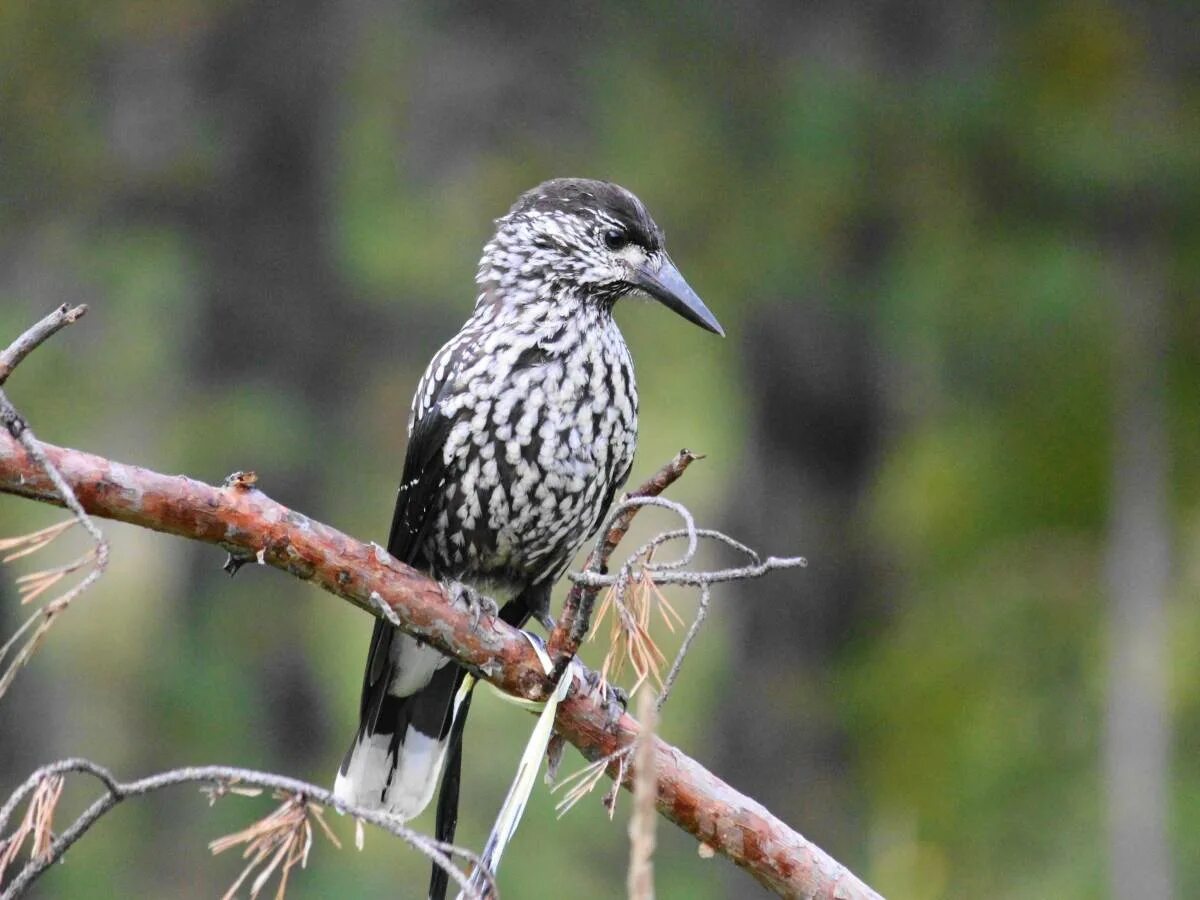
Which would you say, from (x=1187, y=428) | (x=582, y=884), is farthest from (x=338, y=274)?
(x=1187, y=428)

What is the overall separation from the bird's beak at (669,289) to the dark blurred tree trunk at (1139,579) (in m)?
2.82

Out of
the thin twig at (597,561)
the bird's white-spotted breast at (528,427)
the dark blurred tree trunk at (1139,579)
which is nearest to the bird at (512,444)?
the bird's white-spotted breast at (528,427)

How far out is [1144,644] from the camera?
6.08m

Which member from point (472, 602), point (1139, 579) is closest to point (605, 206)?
point (472, 602)

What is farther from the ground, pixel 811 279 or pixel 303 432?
pixel 811 279

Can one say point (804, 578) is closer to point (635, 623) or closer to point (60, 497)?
point (635, 623)

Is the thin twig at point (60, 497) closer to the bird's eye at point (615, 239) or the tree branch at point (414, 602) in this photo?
the tree branch at point (414, 602)

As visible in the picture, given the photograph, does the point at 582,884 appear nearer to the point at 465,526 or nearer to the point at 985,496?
the point at 985,496

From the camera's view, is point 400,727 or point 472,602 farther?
point 400,727

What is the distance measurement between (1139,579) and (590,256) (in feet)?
A: 10.1

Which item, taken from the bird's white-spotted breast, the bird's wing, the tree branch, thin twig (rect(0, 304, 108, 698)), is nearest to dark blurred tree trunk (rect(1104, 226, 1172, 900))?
the bird's white-spotted breast

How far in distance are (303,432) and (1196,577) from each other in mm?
3810

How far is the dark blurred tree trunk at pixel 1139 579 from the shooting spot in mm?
6078

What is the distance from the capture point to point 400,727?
394 centimetres
